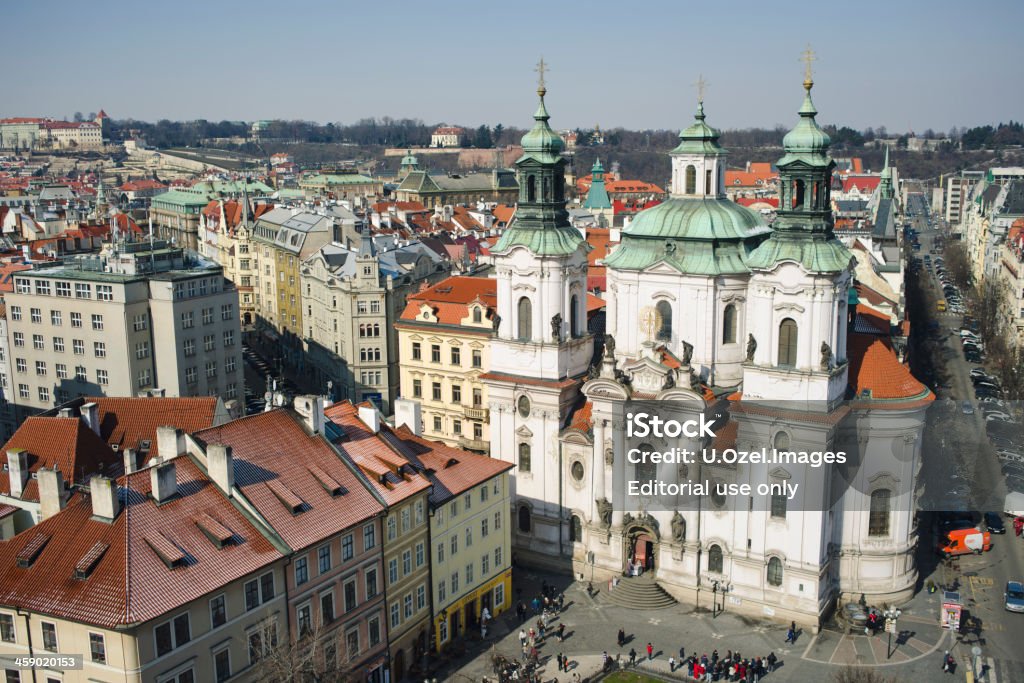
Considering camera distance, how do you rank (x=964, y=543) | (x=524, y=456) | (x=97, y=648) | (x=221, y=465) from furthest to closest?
(x=524, y=456), (x=964, y=543), (x=221, y=465), (x=97, y=648)

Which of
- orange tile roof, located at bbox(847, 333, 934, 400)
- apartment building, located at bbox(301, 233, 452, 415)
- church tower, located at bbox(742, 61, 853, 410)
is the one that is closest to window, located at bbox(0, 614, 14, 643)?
church tower, located at bbox(742, 61, 853, 410)

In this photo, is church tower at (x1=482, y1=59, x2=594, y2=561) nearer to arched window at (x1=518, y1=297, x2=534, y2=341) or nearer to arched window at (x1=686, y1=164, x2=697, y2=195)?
arched window at (x1=518, y1=297, x2=534, y2=341)

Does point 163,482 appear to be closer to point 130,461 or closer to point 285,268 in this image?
point 130,461

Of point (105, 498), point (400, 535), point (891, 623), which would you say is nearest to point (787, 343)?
point (891, 623)

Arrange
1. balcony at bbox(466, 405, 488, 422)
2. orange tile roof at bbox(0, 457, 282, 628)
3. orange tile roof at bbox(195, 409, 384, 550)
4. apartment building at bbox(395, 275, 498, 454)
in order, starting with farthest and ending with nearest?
apartment building at bbox(395, 275, 498, 454) < balcony at bbox(466, 405, 488, 422) < orange tile roof at bbox(195, 409, 384, 550) < orange tile roof at bbox(0, 457, 282, 628)

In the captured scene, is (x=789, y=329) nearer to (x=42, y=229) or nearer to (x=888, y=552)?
(x=888, y=552)

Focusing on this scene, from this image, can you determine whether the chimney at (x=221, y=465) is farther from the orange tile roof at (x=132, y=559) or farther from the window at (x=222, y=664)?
the window at (x=222, y=664)
